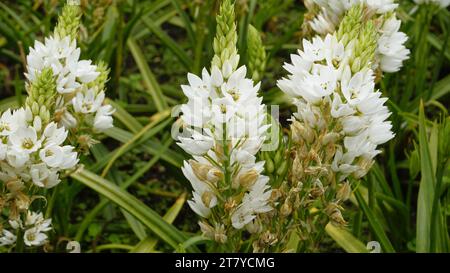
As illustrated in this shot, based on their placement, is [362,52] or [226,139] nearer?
[226,139]

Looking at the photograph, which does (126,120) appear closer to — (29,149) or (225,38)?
(29,149)

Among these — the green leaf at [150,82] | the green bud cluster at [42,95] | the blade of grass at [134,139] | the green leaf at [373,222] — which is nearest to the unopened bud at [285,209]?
the green leaf at [373,222]

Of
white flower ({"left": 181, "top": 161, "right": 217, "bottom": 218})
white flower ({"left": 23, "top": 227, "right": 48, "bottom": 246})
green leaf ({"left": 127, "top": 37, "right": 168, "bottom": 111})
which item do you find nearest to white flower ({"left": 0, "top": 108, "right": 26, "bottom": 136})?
white flower ({"left": 23, "top": 227, "right": 48, "bottom": 246})

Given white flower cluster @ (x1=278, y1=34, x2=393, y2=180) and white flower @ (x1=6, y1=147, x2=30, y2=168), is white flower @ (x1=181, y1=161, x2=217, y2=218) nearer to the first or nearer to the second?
white flower cluster @ (x1=278, y1=34, x2=393, y2=180)

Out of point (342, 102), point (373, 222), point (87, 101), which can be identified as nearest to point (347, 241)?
point (373, 222)
